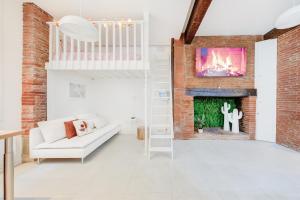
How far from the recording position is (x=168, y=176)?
9.57 feet

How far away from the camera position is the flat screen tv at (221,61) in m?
5.39

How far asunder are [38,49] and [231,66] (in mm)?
5295

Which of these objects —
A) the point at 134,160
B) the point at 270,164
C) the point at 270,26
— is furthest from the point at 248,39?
the point at 134,160

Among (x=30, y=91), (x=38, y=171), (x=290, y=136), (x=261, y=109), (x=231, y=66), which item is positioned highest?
(x=231, y=66)

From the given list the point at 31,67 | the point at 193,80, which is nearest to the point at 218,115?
the point at 193,80

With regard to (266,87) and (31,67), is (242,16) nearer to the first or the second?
(266,87)

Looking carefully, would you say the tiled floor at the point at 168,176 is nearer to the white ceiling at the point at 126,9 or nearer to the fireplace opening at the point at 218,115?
the fireplace opening at the point at 218,115

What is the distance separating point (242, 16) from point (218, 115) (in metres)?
3.26

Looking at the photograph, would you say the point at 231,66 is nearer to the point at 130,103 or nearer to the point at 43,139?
the point at 130,103

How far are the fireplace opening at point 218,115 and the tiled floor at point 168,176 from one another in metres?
1.55

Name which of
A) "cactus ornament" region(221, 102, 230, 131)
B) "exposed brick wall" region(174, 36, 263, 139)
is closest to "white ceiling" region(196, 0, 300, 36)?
"exposed brick wall" region(174, 36, 263, 139)

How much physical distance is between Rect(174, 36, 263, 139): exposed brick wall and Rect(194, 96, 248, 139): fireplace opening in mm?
339

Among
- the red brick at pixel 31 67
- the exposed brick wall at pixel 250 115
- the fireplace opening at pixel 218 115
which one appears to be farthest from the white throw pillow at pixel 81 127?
the exposed brick wall at pixel 250 115

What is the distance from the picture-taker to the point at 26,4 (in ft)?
12.0
